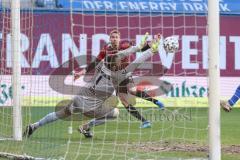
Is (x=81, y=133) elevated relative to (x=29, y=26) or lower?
lower

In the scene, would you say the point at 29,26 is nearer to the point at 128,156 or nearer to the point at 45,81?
the point at 45,81

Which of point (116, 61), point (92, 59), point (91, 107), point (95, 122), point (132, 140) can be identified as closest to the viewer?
point (132, 140)

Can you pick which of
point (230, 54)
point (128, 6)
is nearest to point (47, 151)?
→ point (230, 54)

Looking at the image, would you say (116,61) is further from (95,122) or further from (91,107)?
(95,122)

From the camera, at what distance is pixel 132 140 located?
1187cm

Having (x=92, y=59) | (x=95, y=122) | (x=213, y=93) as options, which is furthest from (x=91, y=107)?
(x=92, y=59)

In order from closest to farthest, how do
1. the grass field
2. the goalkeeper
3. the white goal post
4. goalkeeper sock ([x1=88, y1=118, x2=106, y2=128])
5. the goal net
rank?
the white goal post
the grass field
the goalkeeper
goalkeeper sock ([x1=88, y1=118, x2=106, y2=128])
the goal net

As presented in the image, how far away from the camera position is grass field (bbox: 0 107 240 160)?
970 cm

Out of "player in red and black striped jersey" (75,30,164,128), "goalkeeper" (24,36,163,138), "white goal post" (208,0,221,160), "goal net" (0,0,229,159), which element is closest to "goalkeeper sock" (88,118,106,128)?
"goalkeeper" (24,36,163,138)

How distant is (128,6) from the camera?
23062 millimetres

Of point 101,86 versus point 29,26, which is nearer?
point 101,86

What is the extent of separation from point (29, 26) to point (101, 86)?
8.32 feet

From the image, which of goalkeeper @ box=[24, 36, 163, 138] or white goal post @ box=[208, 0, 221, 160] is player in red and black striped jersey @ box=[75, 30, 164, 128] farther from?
white goal post @ box=[208, 0, 221, 160]

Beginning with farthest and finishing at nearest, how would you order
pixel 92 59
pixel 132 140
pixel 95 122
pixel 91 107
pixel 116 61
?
pixel 92 59
pixel 116 61
pixel 95 122
pixel 91 107
pixel 132 140
